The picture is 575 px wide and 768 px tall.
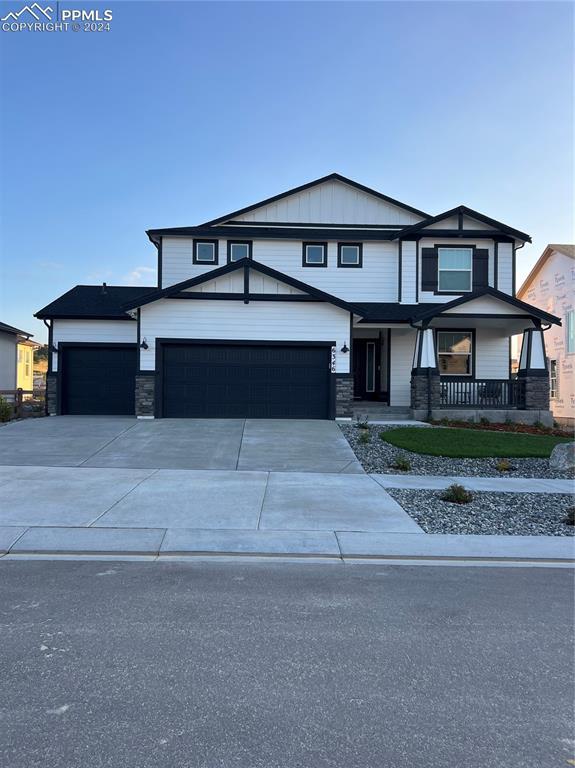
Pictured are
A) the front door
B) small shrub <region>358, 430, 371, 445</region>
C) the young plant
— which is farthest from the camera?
the front door

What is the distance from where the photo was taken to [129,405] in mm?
19984

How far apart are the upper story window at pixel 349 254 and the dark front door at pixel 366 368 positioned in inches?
121

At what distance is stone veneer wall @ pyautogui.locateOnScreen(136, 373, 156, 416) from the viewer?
17.2m

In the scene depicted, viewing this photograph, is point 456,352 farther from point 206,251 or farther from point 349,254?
point 206,251

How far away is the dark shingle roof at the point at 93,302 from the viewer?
1973 cm

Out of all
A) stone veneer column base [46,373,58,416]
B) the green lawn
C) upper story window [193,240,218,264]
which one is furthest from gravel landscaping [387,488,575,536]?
stone veneer column base [46,373,58,416]

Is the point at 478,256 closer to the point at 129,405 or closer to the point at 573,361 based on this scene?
the point at 573,361

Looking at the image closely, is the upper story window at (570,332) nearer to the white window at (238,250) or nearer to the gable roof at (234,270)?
the gable roof at (234,270)

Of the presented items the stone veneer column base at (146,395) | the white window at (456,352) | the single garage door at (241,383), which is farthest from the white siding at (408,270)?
the stone veneer column base at (146,395)

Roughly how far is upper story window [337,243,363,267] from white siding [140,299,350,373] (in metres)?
3.88

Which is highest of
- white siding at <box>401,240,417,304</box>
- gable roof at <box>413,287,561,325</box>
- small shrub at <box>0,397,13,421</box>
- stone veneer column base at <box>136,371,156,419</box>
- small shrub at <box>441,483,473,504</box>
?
white siding at <box>401,240,417,304</box>

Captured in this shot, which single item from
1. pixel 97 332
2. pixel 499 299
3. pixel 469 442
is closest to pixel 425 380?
pixel 499 299

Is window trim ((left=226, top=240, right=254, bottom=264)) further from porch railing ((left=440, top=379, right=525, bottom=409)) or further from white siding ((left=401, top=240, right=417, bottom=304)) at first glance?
porch railing ((left=440, top=379, right=525, bottom=409))

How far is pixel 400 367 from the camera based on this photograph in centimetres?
2030
